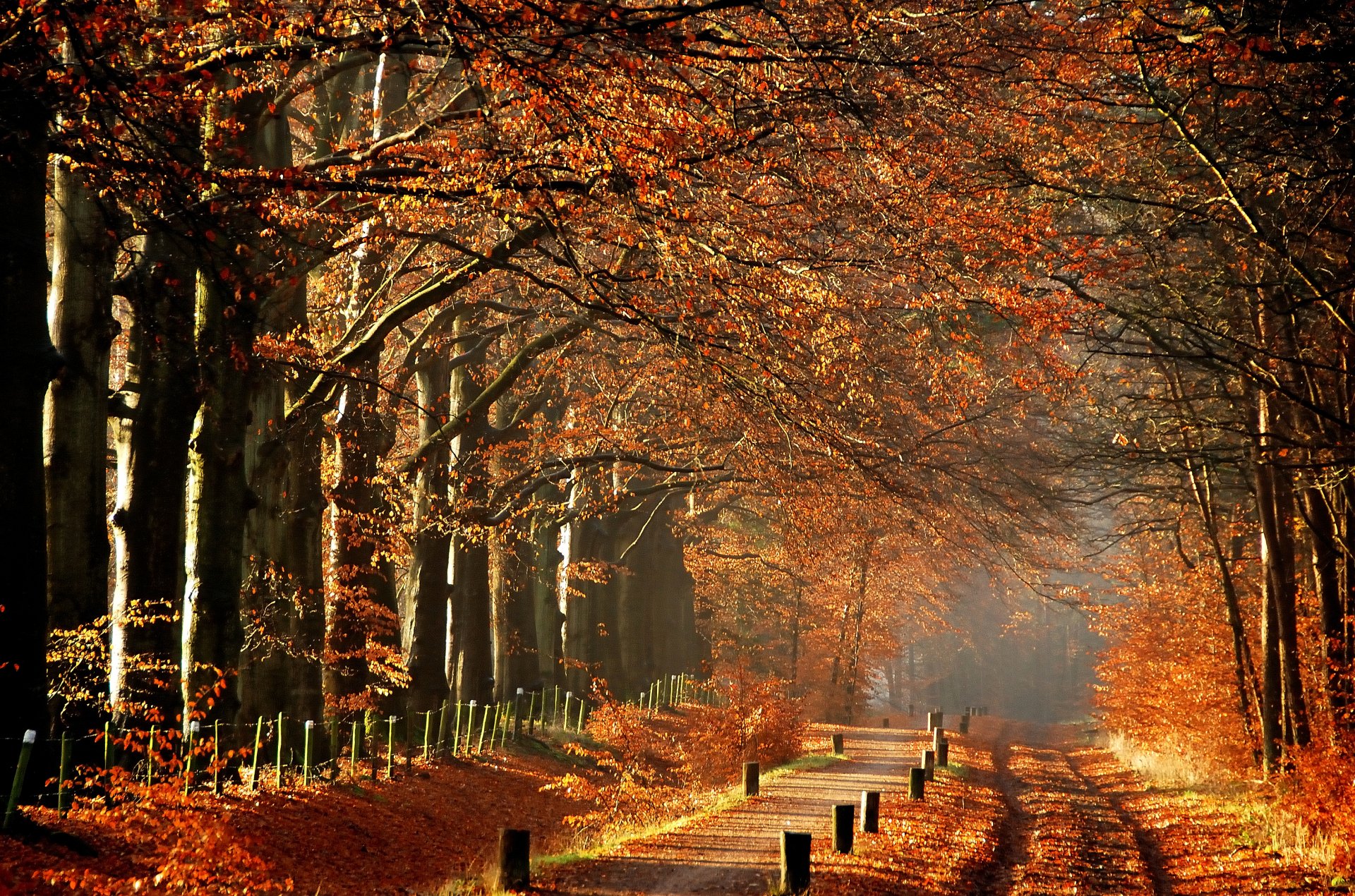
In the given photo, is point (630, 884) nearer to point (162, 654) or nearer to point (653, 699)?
point (162, 654)

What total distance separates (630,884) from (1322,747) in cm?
916

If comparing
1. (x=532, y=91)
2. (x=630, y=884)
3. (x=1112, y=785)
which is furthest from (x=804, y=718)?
(x=532, y=91)

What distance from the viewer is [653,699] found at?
113 feet

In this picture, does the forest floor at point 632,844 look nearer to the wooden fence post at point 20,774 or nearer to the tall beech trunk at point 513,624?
the wooden fence post at point 20,774

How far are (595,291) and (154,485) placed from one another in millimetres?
5280

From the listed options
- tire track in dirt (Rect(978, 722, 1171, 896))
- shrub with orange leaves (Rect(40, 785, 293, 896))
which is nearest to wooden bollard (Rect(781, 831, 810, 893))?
tire track in dirt (Rect(978, 722, 1171, 896))

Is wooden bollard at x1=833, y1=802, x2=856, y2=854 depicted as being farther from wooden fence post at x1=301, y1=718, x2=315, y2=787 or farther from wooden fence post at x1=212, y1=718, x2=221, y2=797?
wooden fence post at x1=301, y1=718, x2=315, y2=787

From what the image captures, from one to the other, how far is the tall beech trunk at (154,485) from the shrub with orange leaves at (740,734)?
1328 centimetres

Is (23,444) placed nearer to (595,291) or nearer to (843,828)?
(595,291)

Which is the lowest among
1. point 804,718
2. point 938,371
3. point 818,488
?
point 804,718

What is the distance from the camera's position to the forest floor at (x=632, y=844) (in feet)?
33.7

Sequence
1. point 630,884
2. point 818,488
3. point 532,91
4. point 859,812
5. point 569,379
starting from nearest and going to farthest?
1. point 532,91
2. point 630,884
3. point 859,812
4. point 818,488
5. point 569,379

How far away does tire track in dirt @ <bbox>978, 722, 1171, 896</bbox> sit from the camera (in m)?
13.1

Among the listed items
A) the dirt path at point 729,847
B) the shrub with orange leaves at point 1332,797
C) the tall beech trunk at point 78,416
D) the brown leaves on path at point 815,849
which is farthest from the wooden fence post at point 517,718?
the shrub with orange leaves at point 1332,797
